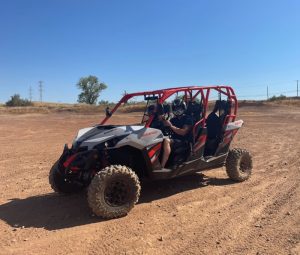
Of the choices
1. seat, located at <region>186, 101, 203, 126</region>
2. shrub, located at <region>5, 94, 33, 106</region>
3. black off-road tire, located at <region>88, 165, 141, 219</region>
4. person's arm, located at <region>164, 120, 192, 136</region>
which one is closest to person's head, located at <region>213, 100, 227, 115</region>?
seat, located at <region>186, 101, 203, 126</region>

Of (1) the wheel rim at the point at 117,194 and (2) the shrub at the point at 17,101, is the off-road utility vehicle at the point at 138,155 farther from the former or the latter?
(2) the shrub at the point at 17,101

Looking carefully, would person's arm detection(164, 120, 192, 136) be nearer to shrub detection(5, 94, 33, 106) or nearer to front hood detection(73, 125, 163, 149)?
front hood detection(73, 125, 163, 149)

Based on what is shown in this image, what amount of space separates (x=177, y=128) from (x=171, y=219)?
186 cm

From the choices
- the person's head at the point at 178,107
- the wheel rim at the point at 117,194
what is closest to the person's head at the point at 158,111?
the person's head at the point at 178,107

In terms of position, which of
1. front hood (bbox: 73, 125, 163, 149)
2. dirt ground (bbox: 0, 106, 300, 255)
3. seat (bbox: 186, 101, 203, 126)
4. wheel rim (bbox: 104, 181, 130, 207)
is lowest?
dirt ground (bbox: 0, 106, 300, 255)

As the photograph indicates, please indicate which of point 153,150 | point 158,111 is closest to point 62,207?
point 153,150

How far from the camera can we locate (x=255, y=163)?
10.0 m

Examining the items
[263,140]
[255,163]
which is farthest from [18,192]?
[263,140]

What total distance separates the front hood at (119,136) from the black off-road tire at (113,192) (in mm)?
453

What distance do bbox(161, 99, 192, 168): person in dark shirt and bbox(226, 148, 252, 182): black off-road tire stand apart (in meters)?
1.27

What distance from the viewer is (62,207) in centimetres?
655

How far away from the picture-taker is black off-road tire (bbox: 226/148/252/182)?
8.06 m

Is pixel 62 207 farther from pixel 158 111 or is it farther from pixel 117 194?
pixel 158 111

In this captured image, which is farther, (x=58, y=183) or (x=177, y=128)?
(x=177, y=128)
